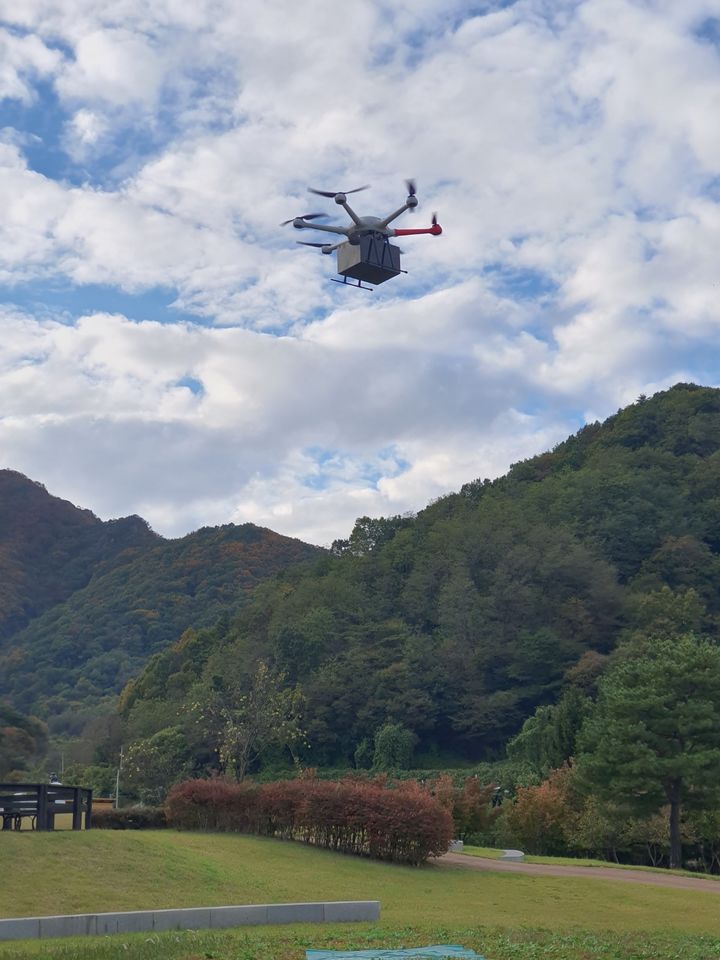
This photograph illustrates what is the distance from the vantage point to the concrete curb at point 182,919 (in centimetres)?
1294

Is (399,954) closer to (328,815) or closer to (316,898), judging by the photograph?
(316,898)

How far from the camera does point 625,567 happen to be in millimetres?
74750

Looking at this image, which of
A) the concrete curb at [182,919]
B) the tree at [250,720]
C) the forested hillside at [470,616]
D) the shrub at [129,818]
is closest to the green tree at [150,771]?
the forested hillside at [470,616]

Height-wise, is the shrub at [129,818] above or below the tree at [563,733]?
below

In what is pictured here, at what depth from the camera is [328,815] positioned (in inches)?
934

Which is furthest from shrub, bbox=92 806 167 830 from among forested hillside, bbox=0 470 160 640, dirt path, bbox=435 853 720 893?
forested hillside, bbox=0 470 160 640

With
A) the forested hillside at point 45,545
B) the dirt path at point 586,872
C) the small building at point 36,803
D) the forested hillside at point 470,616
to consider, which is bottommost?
the dirt path at point 586,872

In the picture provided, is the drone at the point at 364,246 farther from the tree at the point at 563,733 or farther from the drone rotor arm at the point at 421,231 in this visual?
the tree at the point at 563,733

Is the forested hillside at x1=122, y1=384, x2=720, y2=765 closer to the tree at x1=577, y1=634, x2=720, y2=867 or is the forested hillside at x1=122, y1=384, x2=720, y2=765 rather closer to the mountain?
the mountain

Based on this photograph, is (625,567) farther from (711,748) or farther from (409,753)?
(711,748)

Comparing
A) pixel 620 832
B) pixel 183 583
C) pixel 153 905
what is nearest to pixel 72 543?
pixel 183 583

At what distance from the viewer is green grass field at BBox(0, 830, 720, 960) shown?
12.2 m

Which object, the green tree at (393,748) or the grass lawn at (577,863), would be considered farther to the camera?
the green tree at (393,748)

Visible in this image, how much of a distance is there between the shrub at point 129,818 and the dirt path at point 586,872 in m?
6.58
